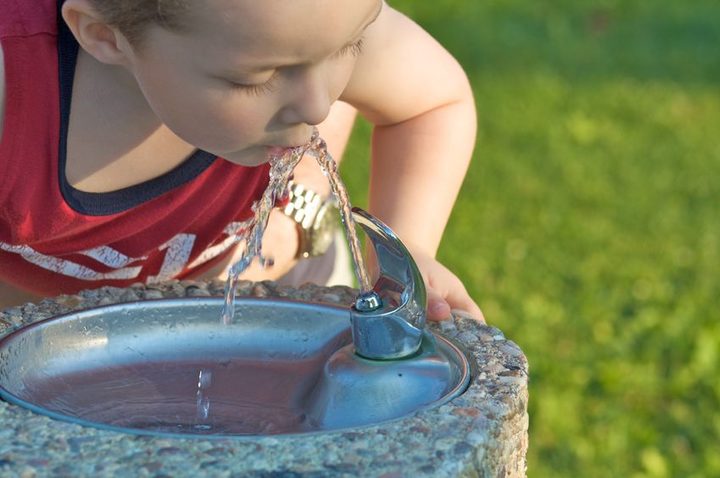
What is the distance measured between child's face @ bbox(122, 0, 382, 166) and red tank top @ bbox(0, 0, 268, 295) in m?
0.20

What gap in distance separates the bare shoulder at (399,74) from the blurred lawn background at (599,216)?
1.02 meters

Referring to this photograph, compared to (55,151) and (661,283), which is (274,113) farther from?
(661,283)

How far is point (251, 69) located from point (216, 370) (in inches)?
14.3

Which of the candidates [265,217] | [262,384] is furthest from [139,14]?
[262,384]

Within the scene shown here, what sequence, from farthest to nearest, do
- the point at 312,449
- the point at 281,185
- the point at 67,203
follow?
the point at 67,203 < the point at 281,185 < the point at 312,449

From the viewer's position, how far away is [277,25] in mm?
1366

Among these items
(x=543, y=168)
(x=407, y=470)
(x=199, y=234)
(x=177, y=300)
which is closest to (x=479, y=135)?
(x=543, y=168)

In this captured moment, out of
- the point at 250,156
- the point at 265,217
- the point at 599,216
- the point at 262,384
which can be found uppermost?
the point at 250,156

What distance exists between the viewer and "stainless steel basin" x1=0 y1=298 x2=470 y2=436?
1.37 m

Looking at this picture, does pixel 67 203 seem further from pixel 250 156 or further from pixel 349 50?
pixel 349 50

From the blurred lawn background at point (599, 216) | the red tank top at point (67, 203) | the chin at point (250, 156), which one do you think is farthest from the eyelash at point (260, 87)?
the blurred lawn background at point (599, 216)

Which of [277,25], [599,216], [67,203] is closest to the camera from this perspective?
[277,25]

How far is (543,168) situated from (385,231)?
3.20 meters

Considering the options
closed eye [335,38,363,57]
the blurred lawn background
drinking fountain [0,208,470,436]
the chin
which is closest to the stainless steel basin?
drinking fountain [0,208,470,436]
